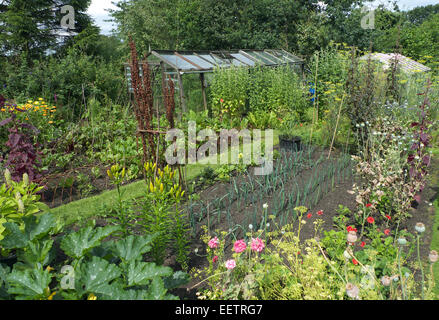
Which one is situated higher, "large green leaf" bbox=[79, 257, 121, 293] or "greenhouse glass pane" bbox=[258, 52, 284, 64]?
"greenhouse glass pane" bbox=[258, 52, 284, 64]

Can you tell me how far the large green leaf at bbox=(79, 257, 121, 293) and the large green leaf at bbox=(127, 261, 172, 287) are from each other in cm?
8

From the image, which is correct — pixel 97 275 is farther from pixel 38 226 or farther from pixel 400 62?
pixel 400 62

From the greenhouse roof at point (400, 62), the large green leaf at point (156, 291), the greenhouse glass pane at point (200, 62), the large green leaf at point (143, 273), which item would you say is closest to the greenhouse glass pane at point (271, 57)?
the greenhouse roof at point (400, 62)

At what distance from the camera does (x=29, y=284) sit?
1.63 meters

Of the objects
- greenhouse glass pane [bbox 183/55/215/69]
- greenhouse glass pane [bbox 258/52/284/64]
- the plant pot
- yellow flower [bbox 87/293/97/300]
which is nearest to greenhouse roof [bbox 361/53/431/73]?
the plant pot

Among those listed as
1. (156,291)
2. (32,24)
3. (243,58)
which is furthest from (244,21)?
(156,291)

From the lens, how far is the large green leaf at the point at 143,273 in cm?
174

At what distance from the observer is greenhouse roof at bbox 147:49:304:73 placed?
27.7 ft

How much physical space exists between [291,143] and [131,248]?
4.50 metres

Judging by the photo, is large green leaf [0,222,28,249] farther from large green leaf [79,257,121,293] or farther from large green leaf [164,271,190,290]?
large green leaf [164,271,190,290]

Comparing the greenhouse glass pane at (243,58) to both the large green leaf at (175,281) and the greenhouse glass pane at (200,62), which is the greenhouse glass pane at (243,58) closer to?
the greenhouse glass pane at (200,62)

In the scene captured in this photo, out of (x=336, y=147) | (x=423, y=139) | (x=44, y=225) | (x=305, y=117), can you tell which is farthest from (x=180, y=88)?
(x=44, y=225)

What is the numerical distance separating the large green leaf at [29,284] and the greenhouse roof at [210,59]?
660cm

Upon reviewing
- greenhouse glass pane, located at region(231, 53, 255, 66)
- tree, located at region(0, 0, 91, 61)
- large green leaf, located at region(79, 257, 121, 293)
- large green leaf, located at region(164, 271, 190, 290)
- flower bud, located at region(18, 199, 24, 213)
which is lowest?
large green leaf, located at region(164, 271, 190, 290)
